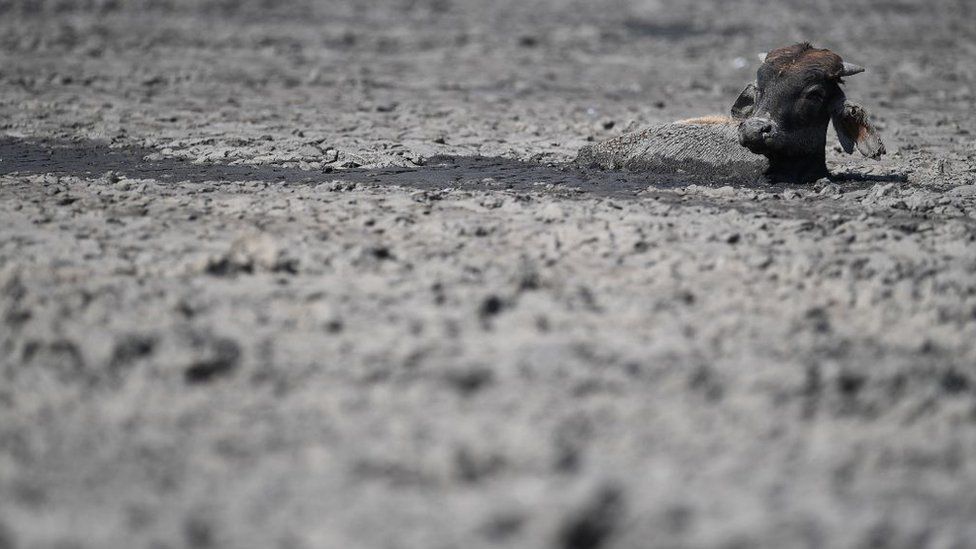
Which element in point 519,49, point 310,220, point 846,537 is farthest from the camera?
point 519,49

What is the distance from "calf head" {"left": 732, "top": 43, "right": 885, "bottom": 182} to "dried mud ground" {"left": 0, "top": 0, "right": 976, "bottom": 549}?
270 millimetres

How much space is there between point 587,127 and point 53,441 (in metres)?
6.48

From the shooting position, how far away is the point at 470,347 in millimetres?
3701

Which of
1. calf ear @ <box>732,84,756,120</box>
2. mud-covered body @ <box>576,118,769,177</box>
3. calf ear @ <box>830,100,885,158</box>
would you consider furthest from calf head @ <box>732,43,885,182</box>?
mud-covered body @ <box>576,118,769,177</box>

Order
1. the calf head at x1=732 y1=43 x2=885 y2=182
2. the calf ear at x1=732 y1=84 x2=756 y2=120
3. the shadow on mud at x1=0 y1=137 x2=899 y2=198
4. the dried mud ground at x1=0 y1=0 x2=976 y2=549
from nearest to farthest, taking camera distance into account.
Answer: the dried mud ground at x1=0 y1=0 x2=976 y2=549 < the calf head at x1=732 y1=43 x2=885 y2=182 < the shadow on mud at x1=0 y1=137 x2=899 y2=198 < the calf ear at x1=732 y1=84 x2=756 y2=120

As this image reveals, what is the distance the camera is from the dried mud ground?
9.25 feet

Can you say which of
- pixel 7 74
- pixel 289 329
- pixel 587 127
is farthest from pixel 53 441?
pixel 7 74

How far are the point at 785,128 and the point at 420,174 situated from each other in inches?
96.4

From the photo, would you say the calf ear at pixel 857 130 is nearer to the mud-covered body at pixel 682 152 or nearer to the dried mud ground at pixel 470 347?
the dried mud ground at pixel 470 347

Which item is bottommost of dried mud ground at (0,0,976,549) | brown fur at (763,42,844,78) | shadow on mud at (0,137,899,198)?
dried mud ground at (0,0,976,549)

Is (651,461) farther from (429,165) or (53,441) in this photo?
(429,165)

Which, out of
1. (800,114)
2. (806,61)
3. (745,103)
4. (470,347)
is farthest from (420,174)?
(470,347)

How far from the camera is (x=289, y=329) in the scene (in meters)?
3.88

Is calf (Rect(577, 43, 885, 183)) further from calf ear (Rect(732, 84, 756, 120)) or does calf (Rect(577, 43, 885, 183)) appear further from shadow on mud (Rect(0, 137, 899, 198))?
shadow on mud (Rect(0, 137, 899, 198))
